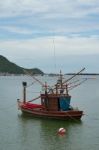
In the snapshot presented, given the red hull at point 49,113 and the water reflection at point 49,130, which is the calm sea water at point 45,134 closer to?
the water reflection at point 49,130

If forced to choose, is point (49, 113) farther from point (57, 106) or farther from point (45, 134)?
point (45, 134)

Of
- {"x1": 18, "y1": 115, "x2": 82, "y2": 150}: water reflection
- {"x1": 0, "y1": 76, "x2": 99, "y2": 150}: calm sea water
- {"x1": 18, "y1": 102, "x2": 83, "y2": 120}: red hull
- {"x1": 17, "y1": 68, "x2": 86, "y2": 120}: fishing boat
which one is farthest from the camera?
{"x1": 17, "y1": 68, "x2": 86, "y2": 120}: fishing boat

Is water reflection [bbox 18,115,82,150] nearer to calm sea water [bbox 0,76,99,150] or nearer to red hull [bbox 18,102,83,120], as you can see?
calm sea water [bbox 0,76,99,150]

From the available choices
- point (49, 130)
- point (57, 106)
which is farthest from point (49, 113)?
point (49, 130)

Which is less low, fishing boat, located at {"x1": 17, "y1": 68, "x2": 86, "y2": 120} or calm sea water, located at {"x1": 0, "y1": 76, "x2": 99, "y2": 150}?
fishing boat, located at {"x1": 17, "y1": 68, "x2": 86, "y2": 120}

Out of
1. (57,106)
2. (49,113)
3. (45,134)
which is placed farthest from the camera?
(57,106)

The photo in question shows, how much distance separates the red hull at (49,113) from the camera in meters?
44.8

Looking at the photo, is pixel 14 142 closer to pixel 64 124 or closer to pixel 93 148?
pixel 93 148

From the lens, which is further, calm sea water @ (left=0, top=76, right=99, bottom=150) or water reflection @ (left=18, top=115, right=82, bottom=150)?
water reflection @ (left=18, top=115, right=82, bottom=150)

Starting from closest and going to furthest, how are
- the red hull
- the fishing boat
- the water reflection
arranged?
the water reflection
the red hull
the fishing boat

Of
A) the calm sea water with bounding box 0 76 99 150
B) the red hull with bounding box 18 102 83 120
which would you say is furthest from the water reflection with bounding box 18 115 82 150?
the red hull with bounding box 18 102 83 120

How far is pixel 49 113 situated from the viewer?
1816 inches

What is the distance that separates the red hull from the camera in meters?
44.8

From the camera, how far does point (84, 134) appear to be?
38.4 metres
